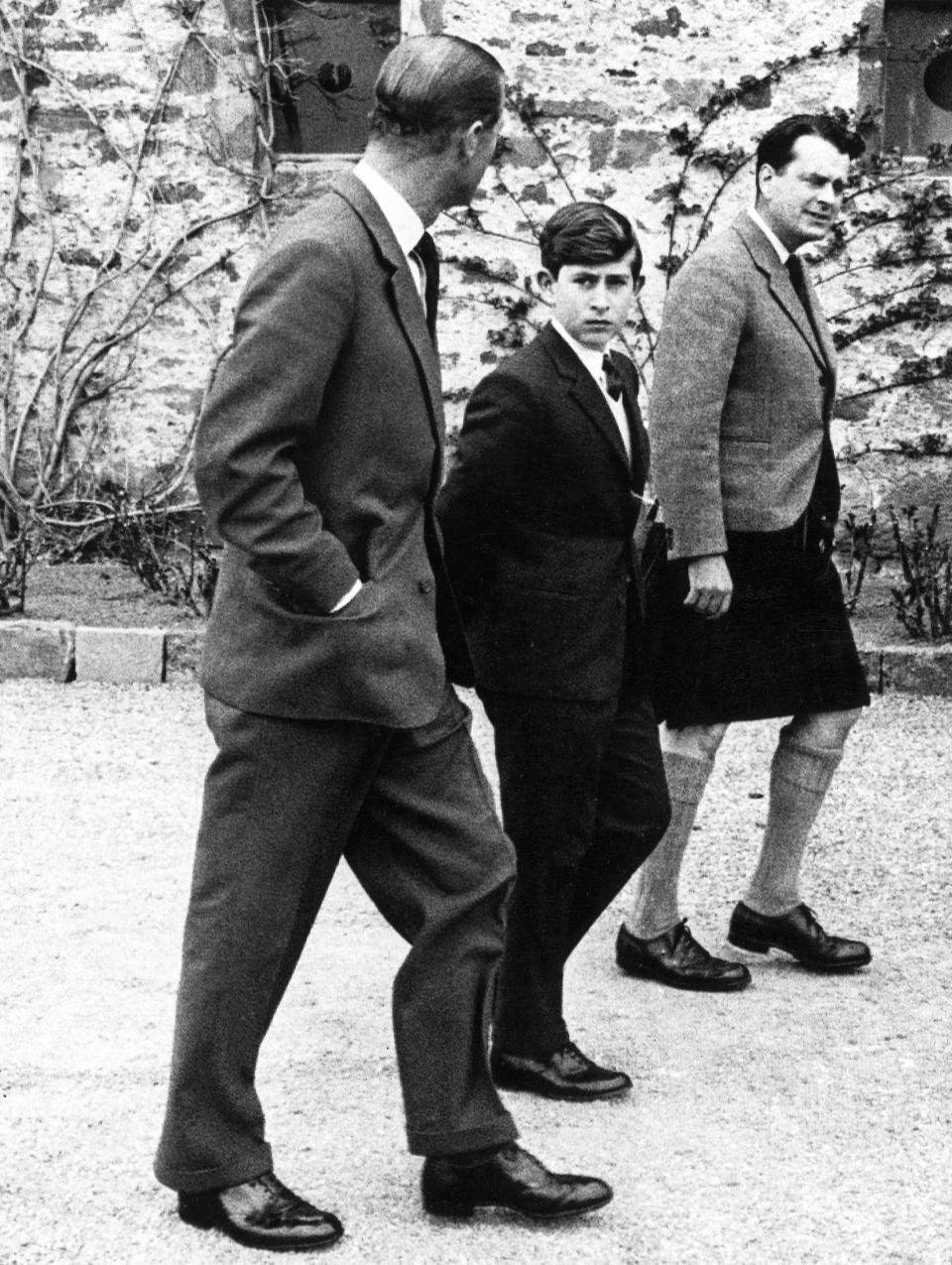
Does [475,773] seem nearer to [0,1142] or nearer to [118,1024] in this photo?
[0,1142]

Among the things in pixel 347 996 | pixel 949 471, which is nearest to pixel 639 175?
pixel 949 471

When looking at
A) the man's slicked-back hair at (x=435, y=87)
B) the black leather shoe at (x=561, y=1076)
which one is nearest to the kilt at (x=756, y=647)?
the black leather shoe at (x=561, y=1076)

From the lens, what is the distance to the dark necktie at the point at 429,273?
3027 mm

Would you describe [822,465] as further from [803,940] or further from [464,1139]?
[464,1139]

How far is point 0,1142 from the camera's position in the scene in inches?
134

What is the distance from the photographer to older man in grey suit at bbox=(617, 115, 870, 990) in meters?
4.17

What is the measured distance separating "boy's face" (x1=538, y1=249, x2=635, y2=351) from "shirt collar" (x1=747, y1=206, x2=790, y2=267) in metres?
0.65

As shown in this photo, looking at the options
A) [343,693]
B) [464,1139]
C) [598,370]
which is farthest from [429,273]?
[464,1139]

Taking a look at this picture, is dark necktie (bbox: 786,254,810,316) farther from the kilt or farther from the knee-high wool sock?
the knee-high wool sock

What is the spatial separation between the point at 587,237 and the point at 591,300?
11 cm

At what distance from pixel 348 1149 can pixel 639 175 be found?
690cm

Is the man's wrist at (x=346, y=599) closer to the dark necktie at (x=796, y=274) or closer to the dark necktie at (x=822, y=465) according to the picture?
the dark necktie at (x=822, y=465)

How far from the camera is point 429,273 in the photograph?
3.07 m

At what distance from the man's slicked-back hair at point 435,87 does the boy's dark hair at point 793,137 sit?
4.70ft
